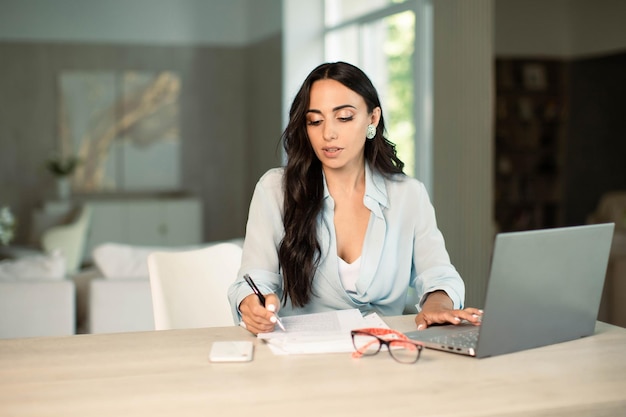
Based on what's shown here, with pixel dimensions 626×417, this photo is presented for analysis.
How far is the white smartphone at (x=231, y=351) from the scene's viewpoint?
174 centimetres

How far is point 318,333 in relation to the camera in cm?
193

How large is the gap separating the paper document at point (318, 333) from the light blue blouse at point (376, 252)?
30cm

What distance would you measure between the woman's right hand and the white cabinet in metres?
7.67

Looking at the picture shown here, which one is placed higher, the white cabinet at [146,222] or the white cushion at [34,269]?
the white cushion at [34,269]

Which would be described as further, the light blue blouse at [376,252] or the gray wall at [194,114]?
the gray wall at [194,114]

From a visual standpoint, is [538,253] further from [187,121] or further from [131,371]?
[187,121]

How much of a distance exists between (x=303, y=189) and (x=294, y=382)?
0.99 meters

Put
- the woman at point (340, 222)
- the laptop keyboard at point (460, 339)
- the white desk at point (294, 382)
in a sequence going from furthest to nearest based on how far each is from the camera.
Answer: the woman at point (340, 222)
the laptop keyboard at point (460, 339)
the white desk at point (294, 382)

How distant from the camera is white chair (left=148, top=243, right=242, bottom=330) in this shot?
252cm

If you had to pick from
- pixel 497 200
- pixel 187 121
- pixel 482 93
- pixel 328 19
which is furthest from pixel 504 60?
pixel 482 93

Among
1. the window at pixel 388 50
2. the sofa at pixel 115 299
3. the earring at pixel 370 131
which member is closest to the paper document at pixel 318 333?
the earring at pixel 370 131

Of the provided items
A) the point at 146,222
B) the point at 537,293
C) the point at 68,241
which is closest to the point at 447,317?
the point at 537,293

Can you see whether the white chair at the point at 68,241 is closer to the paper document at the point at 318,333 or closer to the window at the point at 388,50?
the window at the point at 388,50

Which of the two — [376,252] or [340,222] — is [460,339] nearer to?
[376,252]
